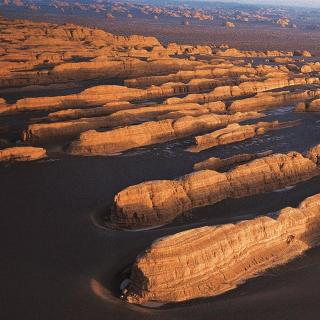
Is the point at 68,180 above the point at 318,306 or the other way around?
the other way around

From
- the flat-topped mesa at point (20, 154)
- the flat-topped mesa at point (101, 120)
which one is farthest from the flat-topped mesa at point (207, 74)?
the flat-topped mesa at point (20, 154)

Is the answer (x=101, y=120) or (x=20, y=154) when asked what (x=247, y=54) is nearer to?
(x=101, y=120)

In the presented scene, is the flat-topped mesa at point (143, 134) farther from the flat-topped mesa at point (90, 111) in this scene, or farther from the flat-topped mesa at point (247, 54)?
the flat-topped mesa at point (247, 54)

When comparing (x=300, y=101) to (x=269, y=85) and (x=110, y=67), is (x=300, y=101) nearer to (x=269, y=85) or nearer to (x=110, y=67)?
(x=269, y=85)

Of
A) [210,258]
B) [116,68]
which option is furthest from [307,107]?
[210,258]

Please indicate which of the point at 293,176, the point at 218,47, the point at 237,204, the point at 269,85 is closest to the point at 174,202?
the point at 237,204

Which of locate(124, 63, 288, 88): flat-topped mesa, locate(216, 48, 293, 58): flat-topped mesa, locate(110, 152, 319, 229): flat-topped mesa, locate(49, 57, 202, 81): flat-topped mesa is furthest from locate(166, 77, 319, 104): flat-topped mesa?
locate(216, 48, 293, 58): flat-topped mesa
